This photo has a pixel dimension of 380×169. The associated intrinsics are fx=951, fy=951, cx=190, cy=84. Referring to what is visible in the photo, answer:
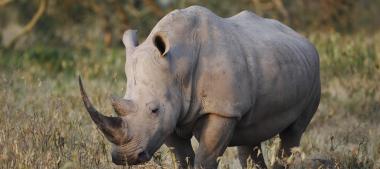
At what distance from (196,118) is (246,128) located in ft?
1.66

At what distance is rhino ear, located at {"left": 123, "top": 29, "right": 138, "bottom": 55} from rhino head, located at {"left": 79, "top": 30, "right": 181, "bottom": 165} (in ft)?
0.11

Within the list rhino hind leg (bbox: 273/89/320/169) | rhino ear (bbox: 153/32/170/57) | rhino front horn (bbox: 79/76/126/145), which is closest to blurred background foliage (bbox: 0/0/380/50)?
rhino hind leg (bbox: 273/89/320/169)

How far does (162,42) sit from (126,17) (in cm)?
1494

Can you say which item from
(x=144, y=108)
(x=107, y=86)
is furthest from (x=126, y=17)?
(x=144, y=108)

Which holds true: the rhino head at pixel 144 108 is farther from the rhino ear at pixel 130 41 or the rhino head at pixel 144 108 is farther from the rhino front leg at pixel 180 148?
the rhino front leg at pixel 180 148

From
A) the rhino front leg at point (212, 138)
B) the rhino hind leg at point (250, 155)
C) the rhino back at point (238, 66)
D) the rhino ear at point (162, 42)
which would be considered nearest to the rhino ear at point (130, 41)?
the rhino back at point (238, 66)

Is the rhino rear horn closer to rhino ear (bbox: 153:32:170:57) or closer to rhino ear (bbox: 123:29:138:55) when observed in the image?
rhino ear (bbox: 153:32:170:57)

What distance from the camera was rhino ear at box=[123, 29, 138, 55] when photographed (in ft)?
20.5

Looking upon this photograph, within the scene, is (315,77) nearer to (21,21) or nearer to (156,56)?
(156,56)

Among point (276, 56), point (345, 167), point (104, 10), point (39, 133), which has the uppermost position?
point (276, 56)

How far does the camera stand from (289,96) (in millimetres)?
6719

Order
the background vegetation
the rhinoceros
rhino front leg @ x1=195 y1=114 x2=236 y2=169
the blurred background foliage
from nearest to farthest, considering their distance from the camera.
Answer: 1. the rhinoceros
2. rhino front leg @ x1=195 y1=114 x2=236 y2=169
3. the background vegetation
4. the blurred background foliage

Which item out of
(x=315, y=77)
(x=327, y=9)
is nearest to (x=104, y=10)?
(x=327, y=9)

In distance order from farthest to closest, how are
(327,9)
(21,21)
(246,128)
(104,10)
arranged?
(21,21) < (104,10) < (327,9) < (246,128)
